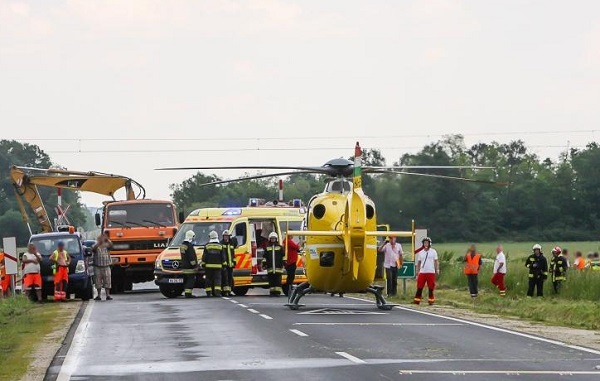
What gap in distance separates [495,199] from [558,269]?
2909 cm

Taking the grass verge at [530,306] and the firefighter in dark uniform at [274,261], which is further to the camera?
the firefighter in dark uniform at [274,261]

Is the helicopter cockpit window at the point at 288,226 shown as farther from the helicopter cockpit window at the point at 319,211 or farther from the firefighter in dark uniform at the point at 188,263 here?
the helicopter cockpit window at the point at 319,211

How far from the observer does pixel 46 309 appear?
32312mm

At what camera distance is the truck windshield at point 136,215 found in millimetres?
42469

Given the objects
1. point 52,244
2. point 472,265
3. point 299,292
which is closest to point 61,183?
point 52,244

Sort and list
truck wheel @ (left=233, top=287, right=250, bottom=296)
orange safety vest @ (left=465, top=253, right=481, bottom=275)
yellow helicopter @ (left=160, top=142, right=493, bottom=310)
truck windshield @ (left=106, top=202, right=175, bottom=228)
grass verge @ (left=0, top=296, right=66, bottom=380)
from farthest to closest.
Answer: truck windshield @ (left=106, top=202, right=175, bottom=228)
truck wheel @ (left=233, top=287, right=250, bottom=296)
orange safety vest @ (left=465, top=253, right=481, bottom=275)
yellow helicopter @ (left=160, top=142, right=493, bottom=310)
grass verge @ (left=0, top=296, right=66, bottom=380)

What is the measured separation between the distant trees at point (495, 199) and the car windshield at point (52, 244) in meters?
16.0

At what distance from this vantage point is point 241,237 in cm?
3762

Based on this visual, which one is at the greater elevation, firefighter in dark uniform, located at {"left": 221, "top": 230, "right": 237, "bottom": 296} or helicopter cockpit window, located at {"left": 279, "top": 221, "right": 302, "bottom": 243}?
helicopter cockpit window, located at {"left": 279, "top": 221, "right": 302, "bottom": 243}

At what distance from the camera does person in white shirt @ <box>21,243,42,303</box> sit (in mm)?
35188

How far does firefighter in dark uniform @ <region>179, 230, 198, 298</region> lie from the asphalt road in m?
7.45

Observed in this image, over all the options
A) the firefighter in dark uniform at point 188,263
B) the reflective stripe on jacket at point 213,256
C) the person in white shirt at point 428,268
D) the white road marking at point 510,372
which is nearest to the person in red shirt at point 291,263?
the reflective stripe on jacket at point 213,256

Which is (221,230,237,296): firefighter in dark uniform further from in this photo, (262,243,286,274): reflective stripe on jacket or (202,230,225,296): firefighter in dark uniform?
(262,243,286,274): reflective stripe on jacket

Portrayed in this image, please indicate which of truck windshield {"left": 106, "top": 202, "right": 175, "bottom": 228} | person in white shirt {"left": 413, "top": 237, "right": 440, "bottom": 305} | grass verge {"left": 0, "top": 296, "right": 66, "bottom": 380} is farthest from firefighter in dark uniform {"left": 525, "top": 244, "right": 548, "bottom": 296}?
truck windshield {"left": 106, "top": 202, "right": 175, "bottom": 228}
